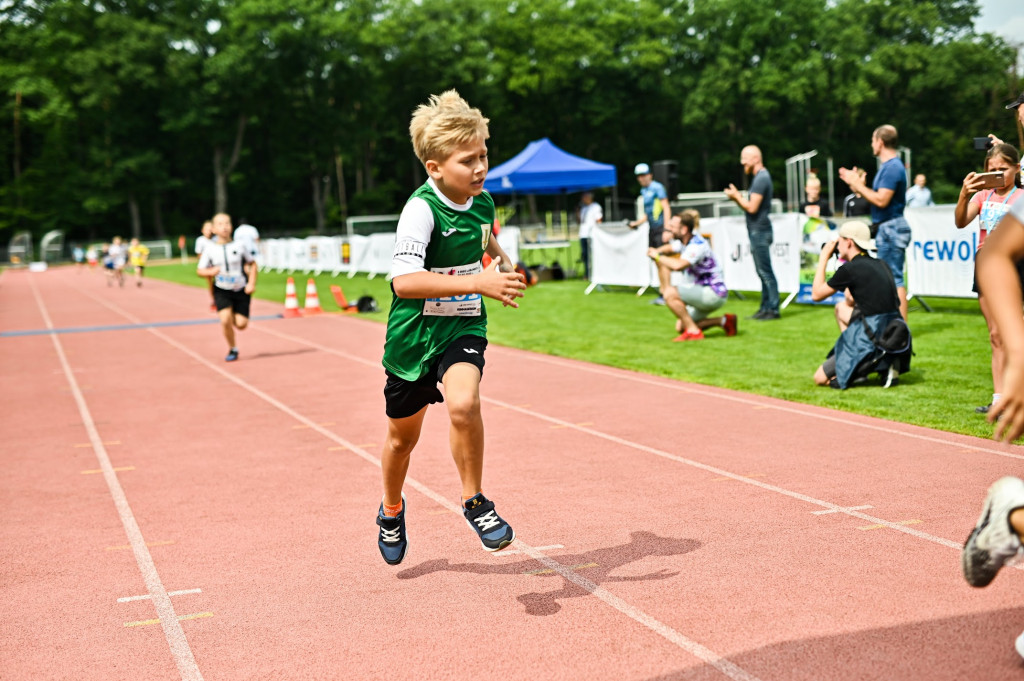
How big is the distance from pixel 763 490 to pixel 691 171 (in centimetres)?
7749

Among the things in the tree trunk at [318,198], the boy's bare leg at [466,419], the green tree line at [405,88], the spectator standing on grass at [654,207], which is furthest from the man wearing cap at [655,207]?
the tree trunk at [318,198]

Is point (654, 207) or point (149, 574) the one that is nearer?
point (149, 574)

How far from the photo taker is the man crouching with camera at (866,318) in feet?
29.6

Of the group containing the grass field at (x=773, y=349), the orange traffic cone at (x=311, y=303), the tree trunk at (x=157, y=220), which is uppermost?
the tree trunk at (x=157, y=220)

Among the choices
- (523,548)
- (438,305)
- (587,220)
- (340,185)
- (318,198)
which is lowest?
(523,548)

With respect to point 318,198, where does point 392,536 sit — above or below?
below

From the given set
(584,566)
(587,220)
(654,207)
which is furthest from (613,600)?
(587,220)

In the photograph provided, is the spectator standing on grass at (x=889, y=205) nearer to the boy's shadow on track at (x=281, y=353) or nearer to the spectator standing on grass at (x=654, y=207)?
the spectator standing on grass at (x=654, y=207)

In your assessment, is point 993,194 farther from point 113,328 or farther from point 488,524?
point 113,328

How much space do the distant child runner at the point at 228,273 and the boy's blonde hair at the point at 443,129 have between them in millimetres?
9981

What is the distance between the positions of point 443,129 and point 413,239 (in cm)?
46

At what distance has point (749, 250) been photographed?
17.9m

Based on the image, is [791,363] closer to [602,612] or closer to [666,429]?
[666,429]

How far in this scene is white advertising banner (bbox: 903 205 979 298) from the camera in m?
13.9
